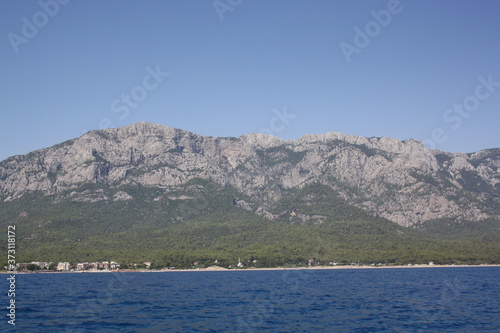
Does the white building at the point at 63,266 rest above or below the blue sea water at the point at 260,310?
above

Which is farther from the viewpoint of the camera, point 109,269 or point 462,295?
point 109,269

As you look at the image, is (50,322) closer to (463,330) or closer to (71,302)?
(71,302)

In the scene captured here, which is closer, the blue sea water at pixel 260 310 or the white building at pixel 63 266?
the blue sea water at pixel 260 310

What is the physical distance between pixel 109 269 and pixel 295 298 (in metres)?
123

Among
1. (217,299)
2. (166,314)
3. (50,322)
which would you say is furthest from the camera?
(217,299)

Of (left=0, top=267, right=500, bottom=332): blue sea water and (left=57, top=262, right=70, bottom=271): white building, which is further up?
(left=57, top=262, right=70, bottom=271): white building

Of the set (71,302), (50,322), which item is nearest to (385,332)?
(50,322)

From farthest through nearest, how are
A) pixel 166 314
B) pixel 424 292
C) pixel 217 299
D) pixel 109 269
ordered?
pixel 109 269, pixel 424 292, pixel 217 299, pixel 166 314

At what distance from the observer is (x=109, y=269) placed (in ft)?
648

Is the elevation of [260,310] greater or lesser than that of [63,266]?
lesser

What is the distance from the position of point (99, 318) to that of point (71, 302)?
21.4 meters

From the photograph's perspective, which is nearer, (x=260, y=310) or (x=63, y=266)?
(x=260, y=310)

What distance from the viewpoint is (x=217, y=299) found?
93.6 m

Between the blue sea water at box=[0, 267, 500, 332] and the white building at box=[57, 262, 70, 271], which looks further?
the white building at box=[57, 262, 70, 271]
